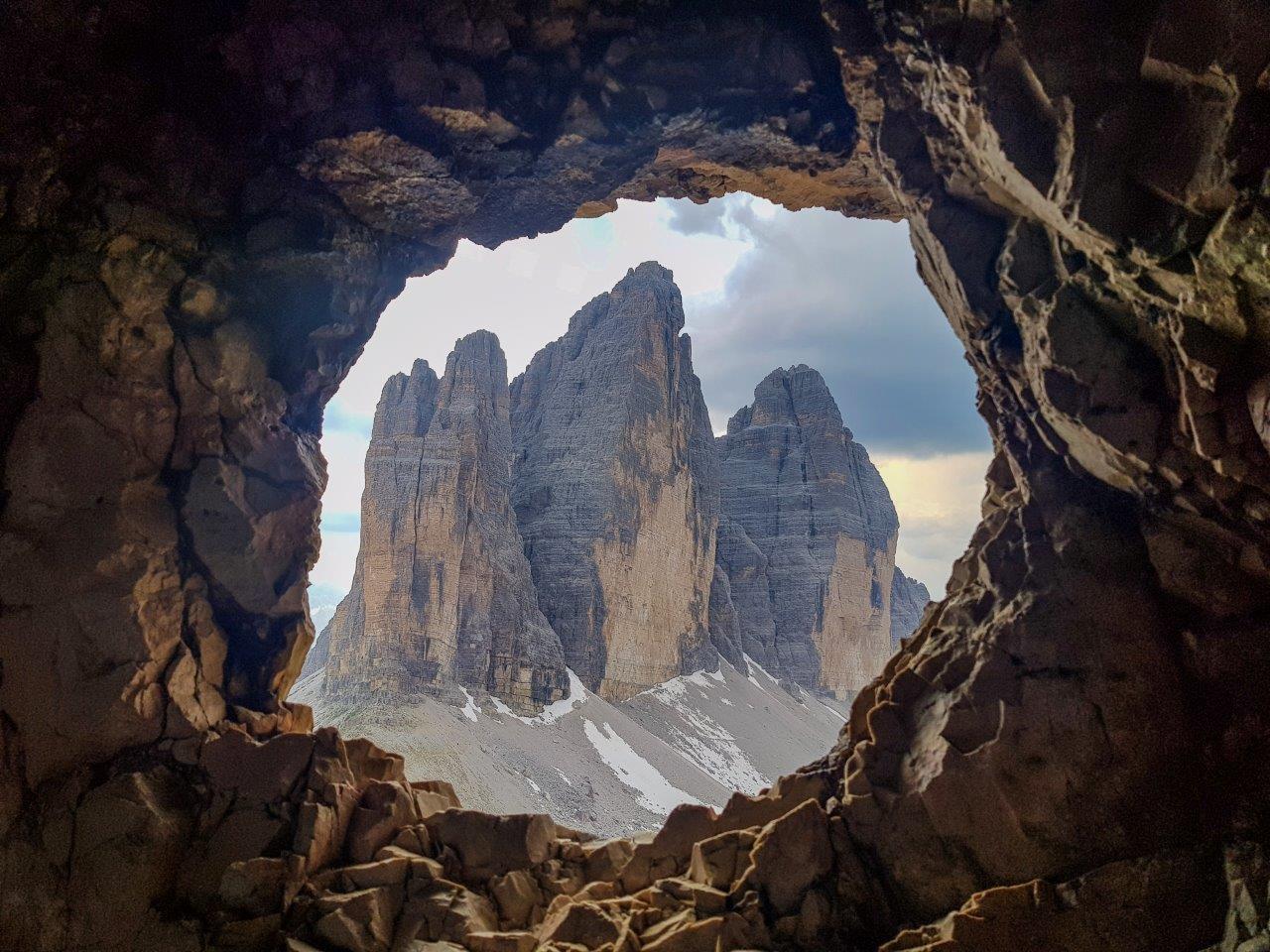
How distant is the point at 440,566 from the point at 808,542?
50.8 meters

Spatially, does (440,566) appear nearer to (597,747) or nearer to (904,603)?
(597,747)

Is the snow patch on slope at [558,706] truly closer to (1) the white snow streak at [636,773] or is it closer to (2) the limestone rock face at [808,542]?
(1) the white snow streak at [636,773]

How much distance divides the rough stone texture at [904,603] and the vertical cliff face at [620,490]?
135ft

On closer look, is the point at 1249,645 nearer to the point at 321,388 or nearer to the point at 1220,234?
the point at 1220,234

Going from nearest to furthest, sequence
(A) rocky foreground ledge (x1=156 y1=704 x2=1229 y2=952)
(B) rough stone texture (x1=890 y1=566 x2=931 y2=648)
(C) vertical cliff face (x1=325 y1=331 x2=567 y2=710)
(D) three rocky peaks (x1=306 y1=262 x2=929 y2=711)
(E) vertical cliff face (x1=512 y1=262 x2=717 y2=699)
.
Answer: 1. (A) rocky foreground ledge (x1=156 y1=704 x2=1229 y2=952)
2. (C) vertical cliff face (x1=325 y1=331 x2=567 y2=710)
3. (D) three rocky peaks (x1=306 y1=262 x2=929 y2=711)
4. (E) vertical cliff face (x1=512 y1=262 x2=717 y2=699)
5. (B) rough stone texture (x1=890 y1=566 x2=931 y2=648)

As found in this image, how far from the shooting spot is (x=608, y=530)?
65.7 metres

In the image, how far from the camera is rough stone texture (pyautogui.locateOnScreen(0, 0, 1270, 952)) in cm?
762

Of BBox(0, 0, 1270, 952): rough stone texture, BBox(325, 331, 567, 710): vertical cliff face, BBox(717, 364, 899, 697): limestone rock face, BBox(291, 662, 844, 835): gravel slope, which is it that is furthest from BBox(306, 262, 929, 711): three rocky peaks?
BBox(0, 0, 1270, 952): rough stone texture

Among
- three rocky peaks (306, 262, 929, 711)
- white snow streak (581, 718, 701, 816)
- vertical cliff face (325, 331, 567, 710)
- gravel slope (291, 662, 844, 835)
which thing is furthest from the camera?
three rocky peaks (306, 262, 929, 711)

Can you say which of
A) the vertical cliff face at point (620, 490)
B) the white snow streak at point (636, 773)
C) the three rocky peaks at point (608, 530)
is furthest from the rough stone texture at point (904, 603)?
the white snow streak at point (636, 773)

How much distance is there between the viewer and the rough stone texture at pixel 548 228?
7.62 metres

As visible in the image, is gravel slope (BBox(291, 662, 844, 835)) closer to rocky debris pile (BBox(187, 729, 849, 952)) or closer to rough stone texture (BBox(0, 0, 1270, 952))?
rocky debris pile (BBox(187, 729, 849, 952))

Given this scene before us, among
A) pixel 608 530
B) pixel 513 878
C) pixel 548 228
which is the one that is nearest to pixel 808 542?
pixel 608 530

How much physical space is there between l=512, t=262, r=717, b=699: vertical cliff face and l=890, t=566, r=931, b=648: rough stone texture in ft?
135
